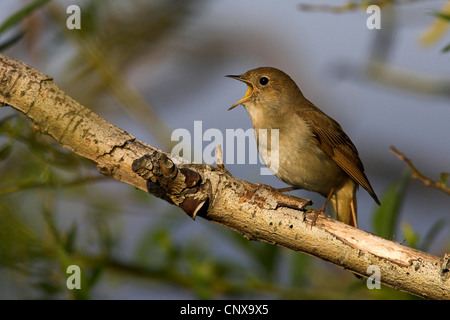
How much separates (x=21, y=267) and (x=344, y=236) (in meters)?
1.85

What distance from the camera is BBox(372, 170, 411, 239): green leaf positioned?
3.33 meters

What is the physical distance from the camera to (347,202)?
427 cm

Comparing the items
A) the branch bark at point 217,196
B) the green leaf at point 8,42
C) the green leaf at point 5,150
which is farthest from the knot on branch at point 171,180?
the green leaf at point 8,42

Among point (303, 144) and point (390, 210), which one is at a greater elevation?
point (303, 144)

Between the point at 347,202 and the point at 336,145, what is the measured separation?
0.48 meters

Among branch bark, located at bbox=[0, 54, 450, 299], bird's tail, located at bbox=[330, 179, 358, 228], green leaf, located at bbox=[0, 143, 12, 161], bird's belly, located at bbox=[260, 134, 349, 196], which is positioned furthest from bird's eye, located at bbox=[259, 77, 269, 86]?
green leaf, located at bbox=[0, 143, 12, 161]

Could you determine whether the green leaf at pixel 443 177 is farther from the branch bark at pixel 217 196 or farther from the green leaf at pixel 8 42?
the green leaf at pixel 8 42

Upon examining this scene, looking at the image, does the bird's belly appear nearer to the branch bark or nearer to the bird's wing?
the bird's wing

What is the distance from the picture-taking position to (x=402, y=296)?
10.6 feet

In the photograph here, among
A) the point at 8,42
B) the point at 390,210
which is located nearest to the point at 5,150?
the point at 8,42

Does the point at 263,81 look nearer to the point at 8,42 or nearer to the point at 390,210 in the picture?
the point at 390,210

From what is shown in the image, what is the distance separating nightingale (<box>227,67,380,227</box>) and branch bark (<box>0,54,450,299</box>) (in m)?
1.03
